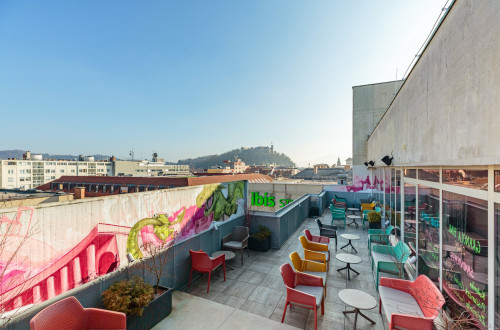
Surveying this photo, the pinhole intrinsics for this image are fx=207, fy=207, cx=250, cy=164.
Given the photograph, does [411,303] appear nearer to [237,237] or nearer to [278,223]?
[278,223]

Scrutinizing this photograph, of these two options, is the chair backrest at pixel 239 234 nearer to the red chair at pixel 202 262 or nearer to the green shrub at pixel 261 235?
the green shrub at pixel 261 235

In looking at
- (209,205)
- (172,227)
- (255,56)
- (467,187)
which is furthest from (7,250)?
(255,56)

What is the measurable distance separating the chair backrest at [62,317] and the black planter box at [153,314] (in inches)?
25.8

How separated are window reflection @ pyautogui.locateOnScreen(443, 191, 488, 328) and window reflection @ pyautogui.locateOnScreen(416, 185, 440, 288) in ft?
1.26

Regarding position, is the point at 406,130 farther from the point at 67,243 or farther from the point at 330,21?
the point at 67,243

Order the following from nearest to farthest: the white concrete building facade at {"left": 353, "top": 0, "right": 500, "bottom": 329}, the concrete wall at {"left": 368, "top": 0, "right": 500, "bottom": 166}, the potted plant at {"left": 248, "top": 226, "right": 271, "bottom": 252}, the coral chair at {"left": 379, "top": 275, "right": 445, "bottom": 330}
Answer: the concrete wall at {"left": 368, "top": 0, "right": 500, "bottom": 166}, the white concrete building facade at {"left": 353, "top": 0, "right": 500, "bottom": 329}, the coral chair at {"left": 379, "top": 275, "right": 445, "bottom": 330}, the potted plant at {"left": 248, "top": 226, "right": 271, "bottom": 252}

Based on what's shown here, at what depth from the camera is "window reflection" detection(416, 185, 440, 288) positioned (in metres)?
3.87

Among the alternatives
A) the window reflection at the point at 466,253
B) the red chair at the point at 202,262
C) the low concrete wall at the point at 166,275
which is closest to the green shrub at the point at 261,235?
the low concrete wall at the point at 166,275

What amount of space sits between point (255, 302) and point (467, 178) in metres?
4.31

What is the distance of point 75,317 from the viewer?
2.87 meters

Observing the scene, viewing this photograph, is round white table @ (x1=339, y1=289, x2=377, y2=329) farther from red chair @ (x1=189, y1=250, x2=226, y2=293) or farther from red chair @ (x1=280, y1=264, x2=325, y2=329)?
Result: red chair @ (x1=189, y1=250, x2=226, y2=293)

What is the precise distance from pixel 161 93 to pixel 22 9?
15.4 m

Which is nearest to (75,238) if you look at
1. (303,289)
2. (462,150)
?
(303,289)

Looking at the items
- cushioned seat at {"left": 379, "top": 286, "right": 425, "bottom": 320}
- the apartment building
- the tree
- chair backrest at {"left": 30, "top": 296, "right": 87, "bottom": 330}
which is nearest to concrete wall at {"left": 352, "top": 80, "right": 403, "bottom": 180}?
cushioned seat at {"left": 379, "top": 286, "right": 425, "bottom": 320}
